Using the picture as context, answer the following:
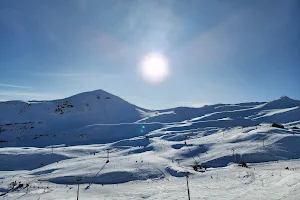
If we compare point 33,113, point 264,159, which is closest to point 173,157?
point 264,159

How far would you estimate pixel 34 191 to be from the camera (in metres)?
23.9

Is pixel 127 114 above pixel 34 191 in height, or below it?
above

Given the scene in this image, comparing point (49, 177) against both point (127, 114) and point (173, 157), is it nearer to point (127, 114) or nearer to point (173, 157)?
point (173, 157)

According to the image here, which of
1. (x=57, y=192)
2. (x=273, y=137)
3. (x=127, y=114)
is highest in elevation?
(x=127, y=114)

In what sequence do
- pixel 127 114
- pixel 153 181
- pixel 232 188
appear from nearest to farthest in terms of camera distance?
pixel 232 188
pixel 153 181
pixel 127 114

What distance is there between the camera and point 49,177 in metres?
29.2

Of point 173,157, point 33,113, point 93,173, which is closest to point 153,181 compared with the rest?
point 93,173

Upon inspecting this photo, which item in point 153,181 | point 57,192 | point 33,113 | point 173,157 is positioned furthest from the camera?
point 33,113

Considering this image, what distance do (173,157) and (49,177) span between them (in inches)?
594

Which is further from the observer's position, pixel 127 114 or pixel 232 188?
pixel 127 114

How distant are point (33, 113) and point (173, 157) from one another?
210 feet

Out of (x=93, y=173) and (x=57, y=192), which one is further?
(x=93, y=173)

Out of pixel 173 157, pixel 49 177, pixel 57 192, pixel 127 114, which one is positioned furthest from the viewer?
pixel 127 114

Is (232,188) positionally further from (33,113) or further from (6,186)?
(33,113)
